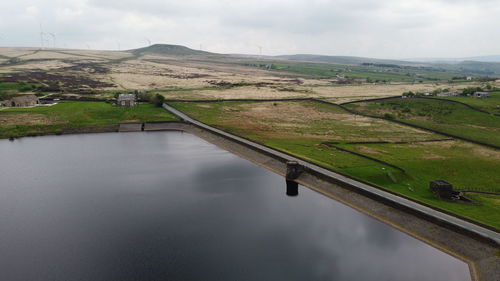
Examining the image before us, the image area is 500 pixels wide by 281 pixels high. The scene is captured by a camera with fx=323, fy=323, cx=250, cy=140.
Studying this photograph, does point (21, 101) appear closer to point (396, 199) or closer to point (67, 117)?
point (67, 117)

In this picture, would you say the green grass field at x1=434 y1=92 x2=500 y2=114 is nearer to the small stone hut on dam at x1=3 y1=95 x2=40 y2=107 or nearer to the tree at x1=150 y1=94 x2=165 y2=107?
the tree at x1=150 y1=94 x2=165 y2=107

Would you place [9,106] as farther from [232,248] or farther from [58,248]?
[232,248]

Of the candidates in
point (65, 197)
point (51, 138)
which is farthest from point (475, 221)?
point (51, 138)

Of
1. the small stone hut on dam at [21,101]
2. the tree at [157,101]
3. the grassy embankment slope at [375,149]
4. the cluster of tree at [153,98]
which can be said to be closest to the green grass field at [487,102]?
the grassy embankment slope at [375,149]

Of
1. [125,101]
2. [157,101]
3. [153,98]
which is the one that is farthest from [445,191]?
[125,101]

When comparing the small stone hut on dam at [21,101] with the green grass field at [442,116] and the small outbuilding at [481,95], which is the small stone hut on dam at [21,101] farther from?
the small outbuilding at [481,95]

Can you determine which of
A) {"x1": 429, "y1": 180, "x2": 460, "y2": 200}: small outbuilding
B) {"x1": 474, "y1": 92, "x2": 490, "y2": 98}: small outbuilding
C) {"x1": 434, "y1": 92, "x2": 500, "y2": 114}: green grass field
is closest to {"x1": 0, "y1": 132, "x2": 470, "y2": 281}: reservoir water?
{"x1": 429, "y1": 180, "x2": 460, "y2": 200}: small outbuilding

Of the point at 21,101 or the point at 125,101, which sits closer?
the point at 21,101

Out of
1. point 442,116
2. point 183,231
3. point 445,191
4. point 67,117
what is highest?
point 67,117
